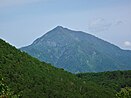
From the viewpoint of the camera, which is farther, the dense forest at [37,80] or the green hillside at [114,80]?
the green hillside at [114,80]

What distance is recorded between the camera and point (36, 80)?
137625 millimetres

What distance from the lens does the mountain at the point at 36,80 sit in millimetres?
128500

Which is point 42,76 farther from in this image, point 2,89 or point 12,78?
point 2,89

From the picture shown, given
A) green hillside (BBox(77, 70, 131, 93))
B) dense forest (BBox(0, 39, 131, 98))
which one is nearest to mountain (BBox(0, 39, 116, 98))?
dense forest (BBox(0, 39, 131, 98))

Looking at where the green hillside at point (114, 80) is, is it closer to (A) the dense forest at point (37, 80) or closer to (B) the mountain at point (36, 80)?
(A) the dense forest at point (37, 80)

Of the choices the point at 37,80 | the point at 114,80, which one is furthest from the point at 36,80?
the point at 114,80

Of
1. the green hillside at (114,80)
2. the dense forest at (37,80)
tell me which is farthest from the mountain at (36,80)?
the green hillside at (114,80)

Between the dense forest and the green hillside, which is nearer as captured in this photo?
the dense forest

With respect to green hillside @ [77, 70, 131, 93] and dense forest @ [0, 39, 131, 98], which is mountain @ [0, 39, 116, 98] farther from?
green hillside @ [77, 70, 131, 93]

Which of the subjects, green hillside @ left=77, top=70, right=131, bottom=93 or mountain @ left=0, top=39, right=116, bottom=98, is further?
green hillside @ left=77, top=70, right=131, bottom=93

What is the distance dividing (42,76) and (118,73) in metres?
70.1

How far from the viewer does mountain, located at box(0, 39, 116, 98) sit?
128500 mm

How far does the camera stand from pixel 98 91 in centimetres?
14200

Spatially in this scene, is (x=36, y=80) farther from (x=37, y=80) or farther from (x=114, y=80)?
(x=114, y=80)
